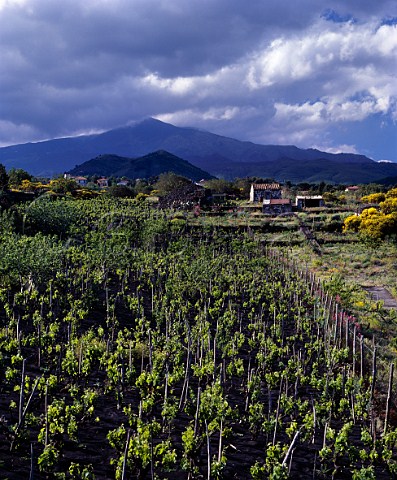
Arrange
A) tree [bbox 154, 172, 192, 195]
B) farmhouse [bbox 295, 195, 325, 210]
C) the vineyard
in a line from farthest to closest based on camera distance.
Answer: tree [bbox 154, 172, 192, 195], farmhouse [bbox 295, 195, 325, 210], the vineyard

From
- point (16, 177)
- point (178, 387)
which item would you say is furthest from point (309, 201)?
point (178, 387)

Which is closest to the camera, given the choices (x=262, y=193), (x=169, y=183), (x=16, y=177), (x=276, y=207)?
(x=276, y=207)

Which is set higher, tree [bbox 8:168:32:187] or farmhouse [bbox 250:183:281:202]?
tree [bbox 8:168:32:187]

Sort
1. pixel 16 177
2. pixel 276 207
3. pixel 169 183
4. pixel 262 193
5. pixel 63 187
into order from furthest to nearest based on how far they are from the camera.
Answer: pixel 169 183, pixel 262 193, pixel 16 177, pixel 63 187, pixel 276 207

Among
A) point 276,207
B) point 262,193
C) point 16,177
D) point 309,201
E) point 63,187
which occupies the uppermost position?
point 16,177

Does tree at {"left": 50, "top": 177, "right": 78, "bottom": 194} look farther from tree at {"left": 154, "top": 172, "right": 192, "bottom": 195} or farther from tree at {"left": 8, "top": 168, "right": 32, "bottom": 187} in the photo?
tree at {"left": 154, "top": 172, "right": 192, "bottom": 195}

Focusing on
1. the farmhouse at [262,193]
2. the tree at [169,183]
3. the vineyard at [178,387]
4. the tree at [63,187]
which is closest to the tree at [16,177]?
the tree at [63,187]

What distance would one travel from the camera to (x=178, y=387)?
10.1m

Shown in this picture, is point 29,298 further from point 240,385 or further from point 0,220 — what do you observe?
point 0,220

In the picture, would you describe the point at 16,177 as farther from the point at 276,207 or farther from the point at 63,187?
the point at 276,207

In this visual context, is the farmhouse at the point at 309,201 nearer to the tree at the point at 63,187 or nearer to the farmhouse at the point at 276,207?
the farmhouse at the point at 276,207

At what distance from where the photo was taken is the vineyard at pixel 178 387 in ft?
22.9

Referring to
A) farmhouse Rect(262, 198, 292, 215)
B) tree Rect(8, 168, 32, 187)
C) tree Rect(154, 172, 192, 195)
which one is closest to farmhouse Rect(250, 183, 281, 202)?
tree Rect(154, 172, 192, 195)

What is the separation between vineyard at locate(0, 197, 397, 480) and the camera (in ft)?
22.9
